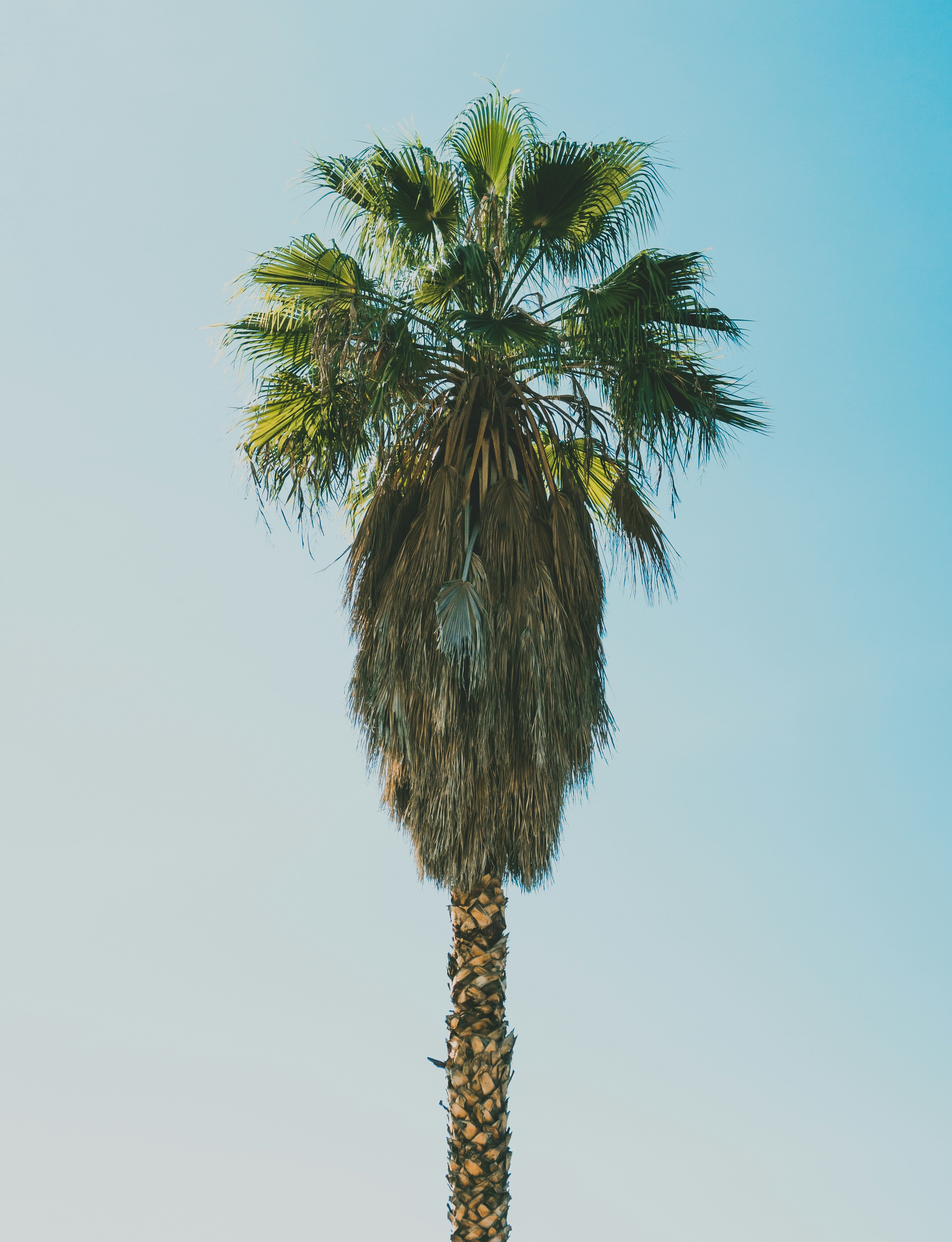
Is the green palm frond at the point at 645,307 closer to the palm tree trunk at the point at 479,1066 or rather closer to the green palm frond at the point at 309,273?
the green palm frond at the point at 309,273

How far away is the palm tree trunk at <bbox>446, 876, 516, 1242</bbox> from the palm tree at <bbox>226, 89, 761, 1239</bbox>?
15 millimetres

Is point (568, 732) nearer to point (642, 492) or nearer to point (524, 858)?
point (524, 858)

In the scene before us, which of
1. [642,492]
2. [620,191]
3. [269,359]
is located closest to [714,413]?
[642,492]

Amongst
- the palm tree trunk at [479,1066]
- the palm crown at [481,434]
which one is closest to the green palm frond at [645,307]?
the palm crown at [481,434]

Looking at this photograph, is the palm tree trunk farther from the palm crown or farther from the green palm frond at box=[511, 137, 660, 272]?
the green palm frond at box=[511, 137, 660, 272]

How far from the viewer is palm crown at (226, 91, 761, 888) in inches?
330

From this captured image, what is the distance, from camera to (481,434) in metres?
9.34

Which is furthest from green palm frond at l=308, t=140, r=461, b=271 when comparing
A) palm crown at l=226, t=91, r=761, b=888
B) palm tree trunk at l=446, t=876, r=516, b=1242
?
palm tree trunk at l=446, t=876, r=516, b=1242

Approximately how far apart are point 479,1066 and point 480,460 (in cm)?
452

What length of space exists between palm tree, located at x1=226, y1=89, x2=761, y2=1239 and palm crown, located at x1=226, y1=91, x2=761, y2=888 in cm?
2

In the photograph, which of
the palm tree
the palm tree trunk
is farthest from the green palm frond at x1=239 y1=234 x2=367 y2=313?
the palm tree trunk

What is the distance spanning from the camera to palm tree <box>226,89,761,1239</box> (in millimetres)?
8375

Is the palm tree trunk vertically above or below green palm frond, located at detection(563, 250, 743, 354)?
below

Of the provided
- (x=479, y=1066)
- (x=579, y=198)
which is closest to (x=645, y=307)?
(x=579, y=198)
